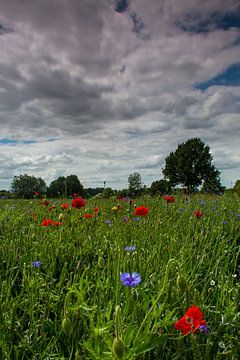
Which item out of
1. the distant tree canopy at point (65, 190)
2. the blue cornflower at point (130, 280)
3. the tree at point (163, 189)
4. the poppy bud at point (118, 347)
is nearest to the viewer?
the poppy bud at point (118, 347)

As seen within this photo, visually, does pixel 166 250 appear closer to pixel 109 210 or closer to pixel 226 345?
pixel 226 345

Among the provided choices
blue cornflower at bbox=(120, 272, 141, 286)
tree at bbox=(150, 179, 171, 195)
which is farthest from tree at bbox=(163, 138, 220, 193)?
blue cornflower at bbox=(120, 272, 141, 286)

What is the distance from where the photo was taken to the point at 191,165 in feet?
146

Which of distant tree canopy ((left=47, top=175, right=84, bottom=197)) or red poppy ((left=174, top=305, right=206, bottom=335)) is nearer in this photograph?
red poppy ((left=174, top=305, right=206, bottom=335))

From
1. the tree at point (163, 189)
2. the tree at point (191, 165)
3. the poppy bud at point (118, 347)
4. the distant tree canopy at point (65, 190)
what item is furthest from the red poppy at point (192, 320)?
the tree at point (191, 165)

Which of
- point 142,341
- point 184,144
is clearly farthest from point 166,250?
point 184,144

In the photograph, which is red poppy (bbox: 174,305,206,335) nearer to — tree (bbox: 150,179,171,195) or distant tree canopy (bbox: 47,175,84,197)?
distant tree canopy (bbox: 47,175,84,197)

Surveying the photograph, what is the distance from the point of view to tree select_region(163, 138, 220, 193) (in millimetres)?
44000

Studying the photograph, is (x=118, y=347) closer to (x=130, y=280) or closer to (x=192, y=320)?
(x=192, y=320)

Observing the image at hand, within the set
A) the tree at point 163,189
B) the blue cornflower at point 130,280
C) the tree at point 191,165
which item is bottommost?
the blue cornflower at point 130,280

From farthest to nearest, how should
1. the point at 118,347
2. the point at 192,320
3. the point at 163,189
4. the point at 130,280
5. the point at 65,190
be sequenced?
the point at 163,189 → the point at 65,190 → the point at 130,280 → the point at 192,320 → the point at 118,347

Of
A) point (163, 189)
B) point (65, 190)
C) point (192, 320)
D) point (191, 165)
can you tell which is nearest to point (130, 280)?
point (192, 320)

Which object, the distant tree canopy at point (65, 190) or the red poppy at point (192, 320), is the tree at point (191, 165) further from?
the red poppy at point (192, 320)

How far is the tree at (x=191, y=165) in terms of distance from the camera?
1732 inches
